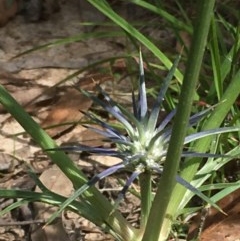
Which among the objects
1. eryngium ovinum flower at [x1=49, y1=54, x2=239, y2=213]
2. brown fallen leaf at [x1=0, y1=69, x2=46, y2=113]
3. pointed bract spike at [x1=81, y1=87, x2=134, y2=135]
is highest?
brown fallen leaf at [x1=0, y1=69, x2=46, y2=113]

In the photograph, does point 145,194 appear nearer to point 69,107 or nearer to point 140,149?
point 140,149

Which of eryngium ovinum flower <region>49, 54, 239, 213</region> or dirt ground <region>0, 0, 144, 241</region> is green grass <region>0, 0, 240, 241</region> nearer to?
eryngium ovinum flower <region>49, 54, 239, 213</region>

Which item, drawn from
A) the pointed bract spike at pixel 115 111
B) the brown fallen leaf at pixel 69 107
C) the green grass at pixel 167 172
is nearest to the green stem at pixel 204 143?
the green grass at pixel 167 172

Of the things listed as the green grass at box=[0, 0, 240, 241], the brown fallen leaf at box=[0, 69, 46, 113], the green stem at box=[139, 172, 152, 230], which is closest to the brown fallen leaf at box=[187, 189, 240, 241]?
the green grass at box=[0, 0, 240, 241]

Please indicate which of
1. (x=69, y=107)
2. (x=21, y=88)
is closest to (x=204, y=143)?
(x=69, y=107)

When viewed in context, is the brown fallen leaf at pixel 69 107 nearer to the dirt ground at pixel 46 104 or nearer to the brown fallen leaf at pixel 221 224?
the dirt ground at pixel 46 104

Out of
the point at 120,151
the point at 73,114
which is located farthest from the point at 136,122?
the point at 73,114
